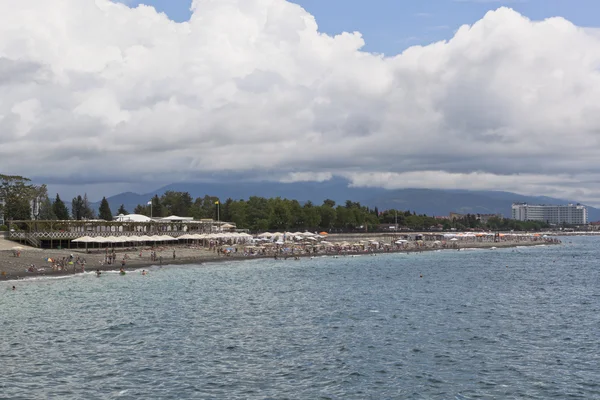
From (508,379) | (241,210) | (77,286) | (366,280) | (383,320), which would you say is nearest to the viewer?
(508,379)

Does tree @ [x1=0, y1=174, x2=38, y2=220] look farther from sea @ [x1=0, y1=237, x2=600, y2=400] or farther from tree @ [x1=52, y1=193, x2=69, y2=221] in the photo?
sea @ [x1=0, y1=237, x2=600, y2=400]

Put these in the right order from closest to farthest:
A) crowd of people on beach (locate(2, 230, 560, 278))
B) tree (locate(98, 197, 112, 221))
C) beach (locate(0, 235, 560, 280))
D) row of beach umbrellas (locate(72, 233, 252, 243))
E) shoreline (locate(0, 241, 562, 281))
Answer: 1. shoreline (locate(0, 241, 562, 281))
2. beach (locate(0, 235, 560, 280))
3. crowd of people on beach (locate(2, 230, 560, 278))
4. row of beach umbrellas (locate(72, 233, 252, 243))
5. tree (locate(98, 197, 112, 221))

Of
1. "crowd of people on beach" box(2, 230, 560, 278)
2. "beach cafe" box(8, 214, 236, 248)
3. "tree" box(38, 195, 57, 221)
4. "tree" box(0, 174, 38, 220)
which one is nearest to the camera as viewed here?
"crowd of people on beach" box(2, 230, 560, 278)

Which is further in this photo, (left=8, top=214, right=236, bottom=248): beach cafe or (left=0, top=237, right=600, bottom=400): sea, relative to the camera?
(left=8, top=214, right=236, bottom=248): beach cafe

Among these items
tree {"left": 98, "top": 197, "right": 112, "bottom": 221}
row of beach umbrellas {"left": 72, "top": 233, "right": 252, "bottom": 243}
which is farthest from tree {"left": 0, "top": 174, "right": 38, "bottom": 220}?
tree {"left": 98, "top": 197, "right": 112, "bottom": 221}

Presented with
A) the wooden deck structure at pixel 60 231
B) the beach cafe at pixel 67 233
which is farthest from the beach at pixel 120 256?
the wooden deck structure at pixel 60 231

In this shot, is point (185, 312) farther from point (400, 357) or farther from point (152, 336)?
point (400, 357)

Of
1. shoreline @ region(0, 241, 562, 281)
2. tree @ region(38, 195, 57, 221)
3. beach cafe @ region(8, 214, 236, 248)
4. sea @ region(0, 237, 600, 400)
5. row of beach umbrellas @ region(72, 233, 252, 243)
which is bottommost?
sea @ region(0, 237, 600, 400)

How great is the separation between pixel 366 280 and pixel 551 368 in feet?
132

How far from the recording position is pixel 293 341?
32.6 m

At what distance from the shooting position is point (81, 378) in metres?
25.0

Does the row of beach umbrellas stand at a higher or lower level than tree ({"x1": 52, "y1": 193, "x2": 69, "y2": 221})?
lower

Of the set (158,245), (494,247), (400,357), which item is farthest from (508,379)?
(494,247)

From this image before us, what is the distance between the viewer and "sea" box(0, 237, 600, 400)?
24250mm
